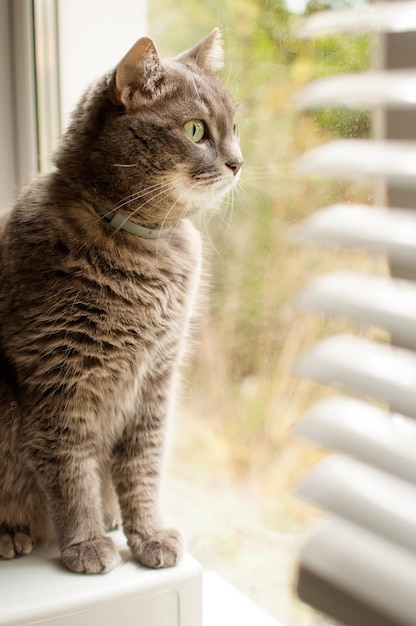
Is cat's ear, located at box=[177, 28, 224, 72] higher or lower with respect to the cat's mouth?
higher

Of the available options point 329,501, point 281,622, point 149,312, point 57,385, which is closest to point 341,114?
point 149,312

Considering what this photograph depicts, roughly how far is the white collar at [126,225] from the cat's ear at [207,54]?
301mm

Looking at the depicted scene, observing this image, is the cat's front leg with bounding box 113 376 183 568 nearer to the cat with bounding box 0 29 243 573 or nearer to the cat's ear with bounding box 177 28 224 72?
the cat with bounding box 0 29 243 573

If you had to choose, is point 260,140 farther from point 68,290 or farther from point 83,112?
point 68,290

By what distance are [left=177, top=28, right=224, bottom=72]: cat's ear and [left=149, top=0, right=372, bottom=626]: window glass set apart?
63mm

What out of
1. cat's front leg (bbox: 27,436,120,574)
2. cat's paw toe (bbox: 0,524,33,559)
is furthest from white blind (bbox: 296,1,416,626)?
cat's paw toe (bbox: 0,524,33,559)

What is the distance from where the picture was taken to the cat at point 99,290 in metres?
1.07

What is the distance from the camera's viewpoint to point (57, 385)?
108cm

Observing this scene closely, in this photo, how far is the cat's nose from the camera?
3.71ft

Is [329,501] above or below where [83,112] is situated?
below

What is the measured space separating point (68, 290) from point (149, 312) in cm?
13

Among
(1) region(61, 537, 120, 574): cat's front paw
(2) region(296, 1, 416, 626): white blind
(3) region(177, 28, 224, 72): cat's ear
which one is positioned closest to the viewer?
(2) region(296, 1, 416, 626): white blind

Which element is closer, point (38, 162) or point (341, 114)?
point (341, 114)

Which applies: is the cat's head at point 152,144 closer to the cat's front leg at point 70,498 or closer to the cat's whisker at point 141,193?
the cat's whisker at point 141,193
